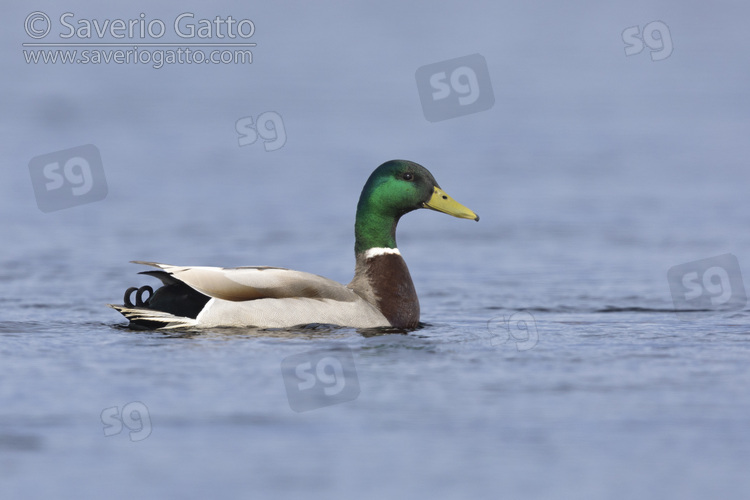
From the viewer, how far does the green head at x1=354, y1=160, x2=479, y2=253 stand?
447 inches

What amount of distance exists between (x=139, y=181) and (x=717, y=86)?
14.1 meters

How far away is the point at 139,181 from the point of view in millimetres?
18672

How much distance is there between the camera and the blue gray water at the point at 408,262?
7.13m

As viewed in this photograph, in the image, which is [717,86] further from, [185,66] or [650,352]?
[650,352]

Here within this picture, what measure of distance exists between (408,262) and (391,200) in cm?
341

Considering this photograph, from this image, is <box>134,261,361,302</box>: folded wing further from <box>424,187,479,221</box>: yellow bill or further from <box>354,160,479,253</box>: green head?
<box>424,187,479,221</box>: yellow bill

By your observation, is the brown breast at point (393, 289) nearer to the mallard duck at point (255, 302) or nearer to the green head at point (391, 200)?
the mallard duck at point (255, 302)

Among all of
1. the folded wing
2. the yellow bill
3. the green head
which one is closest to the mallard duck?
the folded wing

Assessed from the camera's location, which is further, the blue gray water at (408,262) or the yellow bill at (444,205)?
the yellow bill at (444,205)

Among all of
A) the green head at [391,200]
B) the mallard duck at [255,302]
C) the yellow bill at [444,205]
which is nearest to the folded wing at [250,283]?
the mallard duck at [255,302]

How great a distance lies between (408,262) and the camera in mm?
14734

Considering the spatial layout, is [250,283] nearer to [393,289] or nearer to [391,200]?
[393,289]

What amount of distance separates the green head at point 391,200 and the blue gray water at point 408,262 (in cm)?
99

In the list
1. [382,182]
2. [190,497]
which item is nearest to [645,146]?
[382,182]
